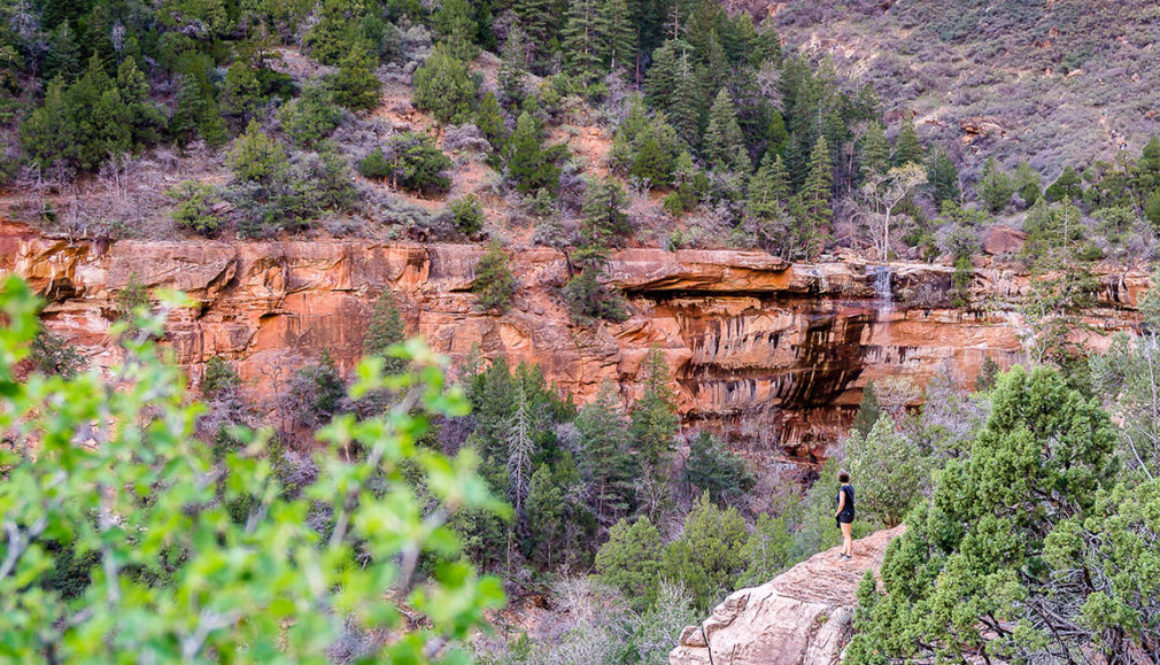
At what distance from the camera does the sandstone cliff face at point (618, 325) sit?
3138cm

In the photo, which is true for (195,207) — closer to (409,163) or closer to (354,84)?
(409,163)

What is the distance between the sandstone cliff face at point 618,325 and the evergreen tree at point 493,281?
558mm

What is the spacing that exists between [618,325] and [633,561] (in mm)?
16276

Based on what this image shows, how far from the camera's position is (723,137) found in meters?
46.4

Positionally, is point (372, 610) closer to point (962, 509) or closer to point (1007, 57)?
point (962, 509)

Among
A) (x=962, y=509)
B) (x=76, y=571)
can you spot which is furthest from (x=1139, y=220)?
(x=76, y=571)

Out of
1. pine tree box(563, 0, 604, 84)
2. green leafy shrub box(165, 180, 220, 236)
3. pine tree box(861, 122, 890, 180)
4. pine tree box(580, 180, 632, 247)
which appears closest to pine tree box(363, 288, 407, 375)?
green leafy shrub box(165, 180, 220, 236)

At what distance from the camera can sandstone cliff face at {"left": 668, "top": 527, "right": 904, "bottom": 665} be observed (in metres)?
10.4

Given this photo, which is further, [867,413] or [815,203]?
[815,203]

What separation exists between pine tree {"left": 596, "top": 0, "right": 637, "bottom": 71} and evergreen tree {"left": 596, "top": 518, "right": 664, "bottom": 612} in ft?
116

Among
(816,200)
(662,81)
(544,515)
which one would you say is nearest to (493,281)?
(544,515)

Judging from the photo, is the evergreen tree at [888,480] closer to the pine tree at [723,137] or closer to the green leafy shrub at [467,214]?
the green leafy shrub at [467,214]

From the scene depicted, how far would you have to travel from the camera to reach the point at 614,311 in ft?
124

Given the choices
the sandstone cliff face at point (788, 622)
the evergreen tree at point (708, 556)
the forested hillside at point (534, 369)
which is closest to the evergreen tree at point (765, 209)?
the forested hillside at point (534, 369)
